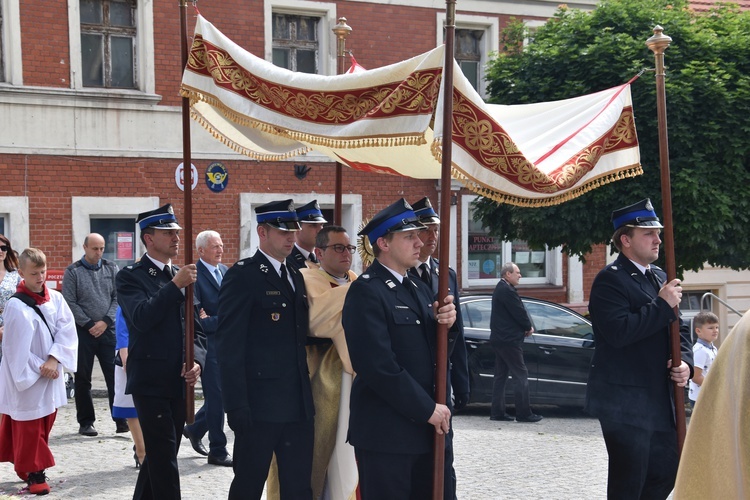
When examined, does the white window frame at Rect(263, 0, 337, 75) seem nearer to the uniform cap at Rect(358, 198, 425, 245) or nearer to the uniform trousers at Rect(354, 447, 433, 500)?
the uniform cap at Rect(358, 198, 425, 245)

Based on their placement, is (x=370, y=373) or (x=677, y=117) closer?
(x=370, y=373)

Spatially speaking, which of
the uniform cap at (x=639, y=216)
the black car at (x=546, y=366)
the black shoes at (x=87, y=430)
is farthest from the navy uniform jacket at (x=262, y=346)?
the black car at (x=546, y=366)

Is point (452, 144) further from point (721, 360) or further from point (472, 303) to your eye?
point (472, 303)

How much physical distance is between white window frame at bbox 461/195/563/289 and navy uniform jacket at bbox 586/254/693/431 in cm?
1280

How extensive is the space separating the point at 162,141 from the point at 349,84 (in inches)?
466

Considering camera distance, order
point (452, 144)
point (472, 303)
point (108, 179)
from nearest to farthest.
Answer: point (452, 144)
point (472, 303)
point (108, 179)

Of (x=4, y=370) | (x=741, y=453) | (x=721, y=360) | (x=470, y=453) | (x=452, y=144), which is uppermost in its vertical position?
(x=452, y=144)

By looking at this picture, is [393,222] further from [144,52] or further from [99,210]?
[144,52]

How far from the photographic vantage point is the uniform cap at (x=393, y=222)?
5.30m

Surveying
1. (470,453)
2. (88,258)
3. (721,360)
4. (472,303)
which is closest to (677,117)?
(472,303)

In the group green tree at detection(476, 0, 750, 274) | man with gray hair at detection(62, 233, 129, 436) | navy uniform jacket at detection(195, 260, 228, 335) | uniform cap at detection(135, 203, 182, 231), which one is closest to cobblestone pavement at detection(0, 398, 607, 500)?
man with gray hair at detection(62, 233, 129, 436)

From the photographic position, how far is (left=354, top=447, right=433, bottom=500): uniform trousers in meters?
5.09

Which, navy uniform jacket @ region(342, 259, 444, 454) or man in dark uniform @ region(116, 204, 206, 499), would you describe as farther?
man in dark uniform @ region(116, 204, 206, 499)

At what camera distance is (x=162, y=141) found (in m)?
17.0
